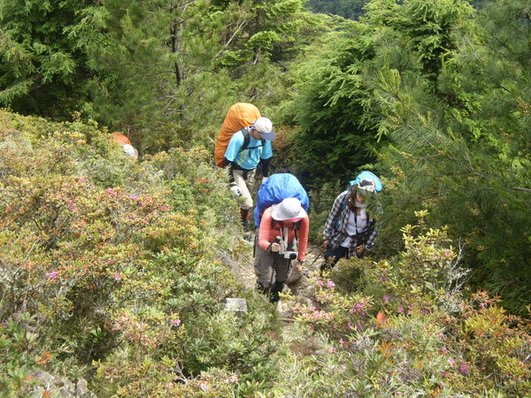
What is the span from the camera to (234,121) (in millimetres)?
7895

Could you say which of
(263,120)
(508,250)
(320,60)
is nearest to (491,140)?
(508,250)

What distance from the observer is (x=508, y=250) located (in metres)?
4.17

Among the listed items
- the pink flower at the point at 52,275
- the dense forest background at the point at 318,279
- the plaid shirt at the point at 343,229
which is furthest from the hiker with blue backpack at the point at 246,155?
the pink flower at the point at 52,275

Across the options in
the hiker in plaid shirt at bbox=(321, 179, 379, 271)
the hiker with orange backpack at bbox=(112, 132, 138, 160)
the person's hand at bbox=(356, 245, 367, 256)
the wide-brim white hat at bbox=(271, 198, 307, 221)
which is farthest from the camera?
the hiker with orange backpack at bbox=(112, 132, 138, 160)

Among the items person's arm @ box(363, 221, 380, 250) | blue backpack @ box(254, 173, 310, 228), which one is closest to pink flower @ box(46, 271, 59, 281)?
blue backpack @ box(254, 173, 310, 228)

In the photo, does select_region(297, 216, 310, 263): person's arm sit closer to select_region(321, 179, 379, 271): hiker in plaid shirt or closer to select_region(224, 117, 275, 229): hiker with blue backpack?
select_region(321, 179, 379, 271): hiker in plaid shirt

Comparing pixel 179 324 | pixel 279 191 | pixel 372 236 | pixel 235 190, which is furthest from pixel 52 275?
pixel 235 190

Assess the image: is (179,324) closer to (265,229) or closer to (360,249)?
(265,229)

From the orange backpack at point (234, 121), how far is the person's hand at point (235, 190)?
0.37 metres

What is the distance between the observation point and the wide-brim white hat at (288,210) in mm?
5258

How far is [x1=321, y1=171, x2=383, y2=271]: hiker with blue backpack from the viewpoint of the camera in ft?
20.2

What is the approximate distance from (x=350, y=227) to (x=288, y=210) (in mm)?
1612

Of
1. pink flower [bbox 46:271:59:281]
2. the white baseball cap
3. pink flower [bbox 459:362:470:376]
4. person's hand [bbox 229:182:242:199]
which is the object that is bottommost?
person's hand [bbox 229:182:242:199]

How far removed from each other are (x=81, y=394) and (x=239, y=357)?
1.05 meters
